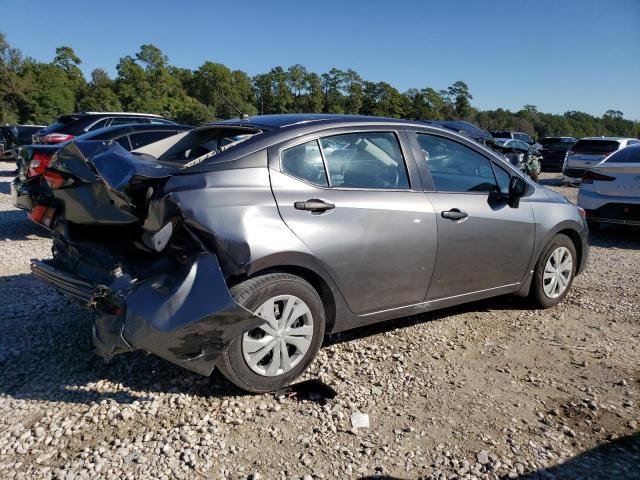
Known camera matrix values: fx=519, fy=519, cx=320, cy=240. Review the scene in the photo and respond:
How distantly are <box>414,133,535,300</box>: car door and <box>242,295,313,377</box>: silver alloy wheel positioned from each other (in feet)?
3.99

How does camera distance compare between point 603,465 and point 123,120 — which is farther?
point 123,120

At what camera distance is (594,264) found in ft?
23.1

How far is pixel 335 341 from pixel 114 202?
1.99 m

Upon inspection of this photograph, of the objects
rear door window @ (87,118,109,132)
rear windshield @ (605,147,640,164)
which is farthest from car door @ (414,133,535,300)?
rear door window @ (87,118,109,132)

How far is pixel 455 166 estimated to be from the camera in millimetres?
4504

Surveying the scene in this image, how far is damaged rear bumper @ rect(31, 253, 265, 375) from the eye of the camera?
281cm

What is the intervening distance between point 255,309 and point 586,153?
16846 mm

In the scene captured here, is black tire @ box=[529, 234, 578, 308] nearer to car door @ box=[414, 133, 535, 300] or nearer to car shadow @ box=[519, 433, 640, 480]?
car door @ box=[414, 133, 535, 300]

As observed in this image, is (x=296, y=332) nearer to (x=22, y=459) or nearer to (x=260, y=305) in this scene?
(x=260, y=305)

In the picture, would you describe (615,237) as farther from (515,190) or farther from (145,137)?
(145,137)

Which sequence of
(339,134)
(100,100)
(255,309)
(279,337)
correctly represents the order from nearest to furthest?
1. (255,309)
2. (279,337)
3. (339,134)
4. (100,100)

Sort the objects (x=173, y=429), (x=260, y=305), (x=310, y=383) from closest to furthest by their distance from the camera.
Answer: (x=173, y=429), (x=260, y=305), (x=310, y=383)

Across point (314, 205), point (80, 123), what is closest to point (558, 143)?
point (80, 123)

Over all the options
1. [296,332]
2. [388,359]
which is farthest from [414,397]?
[296,332]
